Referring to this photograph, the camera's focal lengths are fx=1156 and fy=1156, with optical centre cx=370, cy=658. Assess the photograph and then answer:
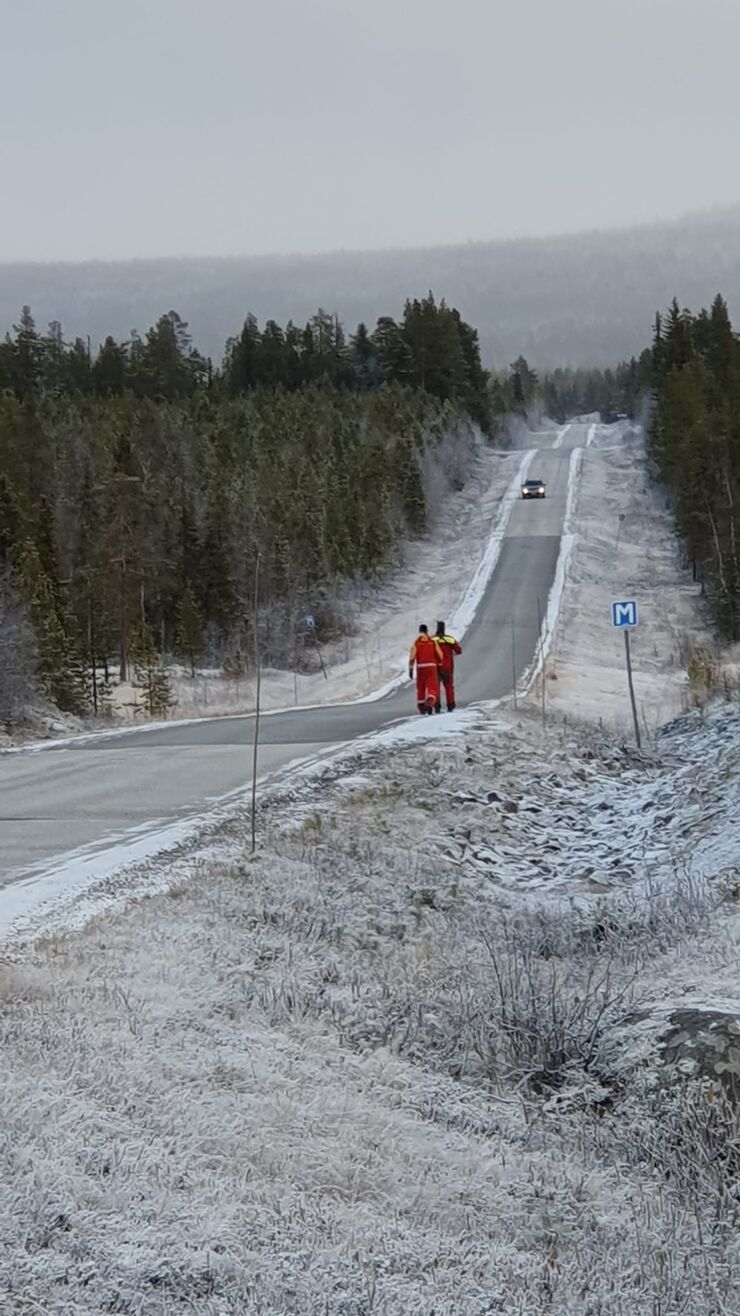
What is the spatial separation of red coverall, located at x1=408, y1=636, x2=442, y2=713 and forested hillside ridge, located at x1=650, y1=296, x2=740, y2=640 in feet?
71.4

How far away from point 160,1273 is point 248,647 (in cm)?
4237

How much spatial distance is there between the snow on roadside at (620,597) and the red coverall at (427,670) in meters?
3.22

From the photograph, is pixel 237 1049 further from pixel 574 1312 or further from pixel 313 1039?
pixel 574 1312

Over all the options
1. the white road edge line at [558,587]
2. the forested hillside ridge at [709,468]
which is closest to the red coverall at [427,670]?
the white road edge line at [558,587]

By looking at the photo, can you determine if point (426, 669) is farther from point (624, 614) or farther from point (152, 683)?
point (152, 683)

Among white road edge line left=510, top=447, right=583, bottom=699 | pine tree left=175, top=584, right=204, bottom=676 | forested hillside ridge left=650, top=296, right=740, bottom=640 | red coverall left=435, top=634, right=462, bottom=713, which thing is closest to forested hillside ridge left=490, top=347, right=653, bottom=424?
white road edge line left=510, top=447, right=583, bottom=699

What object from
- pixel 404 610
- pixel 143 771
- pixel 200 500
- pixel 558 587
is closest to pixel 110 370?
pixel 200 500

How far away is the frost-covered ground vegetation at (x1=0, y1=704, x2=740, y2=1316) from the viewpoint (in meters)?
3.60

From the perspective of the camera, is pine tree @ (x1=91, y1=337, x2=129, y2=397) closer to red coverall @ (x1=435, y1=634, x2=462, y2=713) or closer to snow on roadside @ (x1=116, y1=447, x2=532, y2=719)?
snow on roadside @ (x1=116, y1=447, x2=532, y2=719)

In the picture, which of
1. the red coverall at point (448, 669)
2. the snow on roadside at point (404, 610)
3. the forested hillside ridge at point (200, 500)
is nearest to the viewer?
the red coverall at point (448, 669)

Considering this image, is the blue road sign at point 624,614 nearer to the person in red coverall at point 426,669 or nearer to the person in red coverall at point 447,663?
the person in red coverall at point 447,663

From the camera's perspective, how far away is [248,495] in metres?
51.3

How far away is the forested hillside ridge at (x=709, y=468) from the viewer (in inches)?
1636

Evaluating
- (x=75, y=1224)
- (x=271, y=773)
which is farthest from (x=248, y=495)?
(x=75, y=1224)
